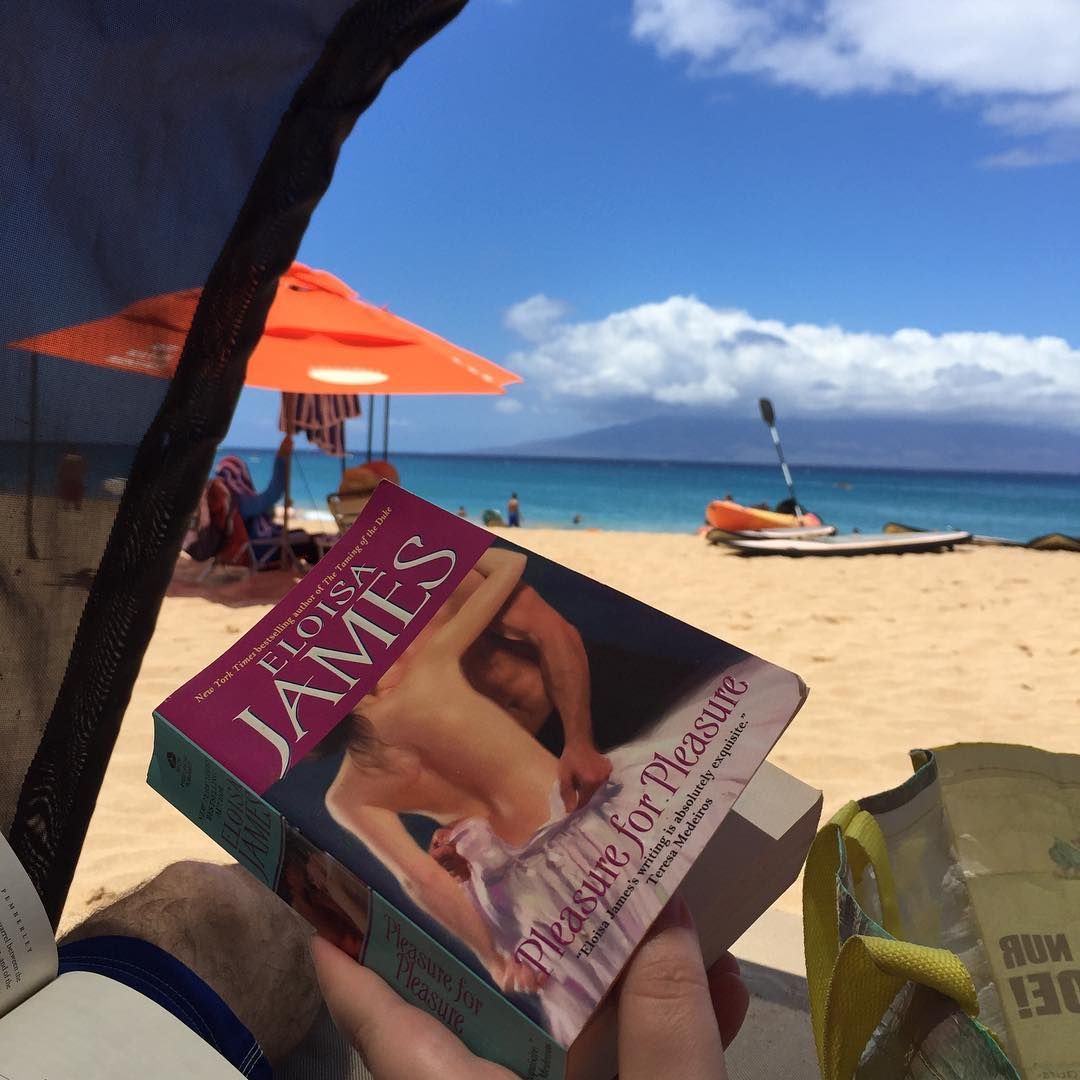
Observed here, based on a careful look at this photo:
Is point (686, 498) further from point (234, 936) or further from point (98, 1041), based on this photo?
point (98, 1041)

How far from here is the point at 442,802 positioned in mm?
563

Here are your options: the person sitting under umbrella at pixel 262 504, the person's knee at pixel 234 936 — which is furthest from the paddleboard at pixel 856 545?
the person's knee at pixel 234 936

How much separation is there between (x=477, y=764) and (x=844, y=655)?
338cm

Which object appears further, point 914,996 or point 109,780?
point 109,780

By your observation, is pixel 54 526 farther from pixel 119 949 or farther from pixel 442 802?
pixel 442 802

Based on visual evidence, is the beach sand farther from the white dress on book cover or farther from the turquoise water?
the turquoise water

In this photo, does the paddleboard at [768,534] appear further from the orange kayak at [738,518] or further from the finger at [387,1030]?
the finger at [387,1030]

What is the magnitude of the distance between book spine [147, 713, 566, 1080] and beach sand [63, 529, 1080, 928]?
102 cm

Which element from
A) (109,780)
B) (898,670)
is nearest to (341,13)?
(109,780)

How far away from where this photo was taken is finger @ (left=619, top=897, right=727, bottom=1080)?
0.49m

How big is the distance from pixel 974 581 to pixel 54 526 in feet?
20.8

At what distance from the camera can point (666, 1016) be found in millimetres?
500

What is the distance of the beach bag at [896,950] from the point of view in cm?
53

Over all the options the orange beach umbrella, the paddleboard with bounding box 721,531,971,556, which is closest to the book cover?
the orange beach umbrella
